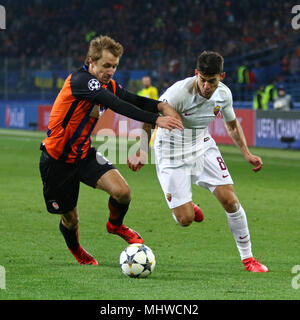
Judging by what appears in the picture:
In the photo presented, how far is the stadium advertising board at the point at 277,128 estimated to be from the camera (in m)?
20.9

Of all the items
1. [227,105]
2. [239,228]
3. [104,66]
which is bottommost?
[239,228]

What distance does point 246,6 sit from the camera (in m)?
32.0

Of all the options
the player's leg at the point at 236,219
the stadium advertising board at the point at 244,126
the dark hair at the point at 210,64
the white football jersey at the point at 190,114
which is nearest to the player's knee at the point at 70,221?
the white football jersey at the point at 190,114

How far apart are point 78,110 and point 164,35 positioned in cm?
2819

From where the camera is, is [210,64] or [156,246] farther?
[156,246]

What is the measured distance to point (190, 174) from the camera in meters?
7.36

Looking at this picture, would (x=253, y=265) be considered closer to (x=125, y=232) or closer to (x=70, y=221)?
(x=125, y=232)

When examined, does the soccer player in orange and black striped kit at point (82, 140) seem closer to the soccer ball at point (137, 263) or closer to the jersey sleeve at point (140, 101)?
the jersey sleeve at point (140, 101)

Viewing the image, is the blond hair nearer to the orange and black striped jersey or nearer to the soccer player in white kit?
the orange and black striped jersey

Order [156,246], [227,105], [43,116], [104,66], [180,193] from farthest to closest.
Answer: [43,116] → [156,246] → [180,193] → [227,105] → [104,66]

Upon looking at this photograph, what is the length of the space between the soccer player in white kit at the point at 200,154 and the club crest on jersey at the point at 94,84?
2.85 feet

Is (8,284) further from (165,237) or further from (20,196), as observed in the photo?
(20,196)

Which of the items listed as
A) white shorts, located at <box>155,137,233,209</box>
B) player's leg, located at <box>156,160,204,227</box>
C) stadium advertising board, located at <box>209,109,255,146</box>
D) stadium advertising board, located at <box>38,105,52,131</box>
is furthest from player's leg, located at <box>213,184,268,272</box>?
stadium advertising board, located at <box>38,105,52,131</box>

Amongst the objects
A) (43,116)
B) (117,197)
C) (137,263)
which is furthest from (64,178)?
(43,116)
